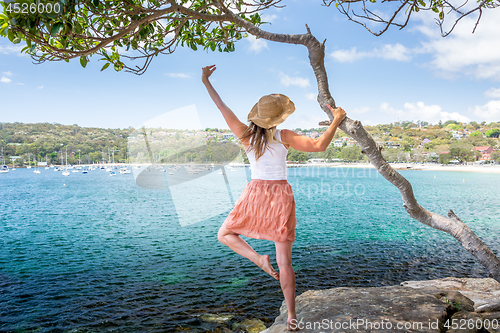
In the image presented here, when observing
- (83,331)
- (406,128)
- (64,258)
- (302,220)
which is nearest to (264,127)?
(83,331)

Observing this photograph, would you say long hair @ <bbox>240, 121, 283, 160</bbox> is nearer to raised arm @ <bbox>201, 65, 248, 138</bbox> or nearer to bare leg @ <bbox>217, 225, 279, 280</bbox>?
raised arm @ <bbox>201, 65, 248, 138</bbox>

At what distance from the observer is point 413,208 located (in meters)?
3.60

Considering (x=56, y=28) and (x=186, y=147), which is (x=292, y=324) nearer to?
(x=56, y=28)

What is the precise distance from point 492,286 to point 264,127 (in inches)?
243

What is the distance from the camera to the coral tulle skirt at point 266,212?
2.22m

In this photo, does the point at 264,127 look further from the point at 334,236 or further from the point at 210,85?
the point at 334,236

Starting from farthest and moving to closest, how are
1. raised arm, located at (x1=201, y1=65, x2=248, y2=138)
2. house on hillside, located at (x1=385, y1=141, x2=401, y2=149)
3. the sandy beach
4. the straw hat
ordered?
house on hillside, located at (x1=385, y1=141, x2=401, y2=149), the sandy beach, raised arm, located at (x1=201, y1=65, x2=248, y2=138), the straw hat

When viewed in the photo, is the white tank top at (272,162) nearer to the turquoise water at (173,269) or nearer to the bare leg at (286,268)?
the bare leg at (286,268)

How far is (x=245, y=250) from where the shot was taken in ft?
7.64

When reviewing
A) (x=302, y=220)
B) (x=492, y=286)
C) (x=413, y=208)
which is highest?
(x=413, y=208)

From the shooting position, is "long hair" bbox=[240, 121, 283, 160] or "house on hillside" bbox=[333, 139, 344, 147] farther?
"house on hillside" bbox=[333, 139, 344, 147]

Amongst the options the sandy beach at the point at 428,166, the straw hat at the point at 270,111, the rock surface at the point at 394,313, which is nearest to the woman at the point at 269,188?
the straw hat at the point at 270,111

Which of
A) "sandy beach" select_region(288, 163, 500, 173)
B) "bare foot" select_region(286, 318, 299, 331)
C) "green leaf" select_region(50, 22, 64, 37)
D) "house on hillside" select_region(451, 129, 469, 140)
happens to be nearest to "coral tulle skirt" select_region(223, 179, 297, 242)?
"bare foot" select_region(286, 318, 299, 331)

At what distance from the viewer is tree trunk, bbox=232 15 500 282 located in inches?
119
